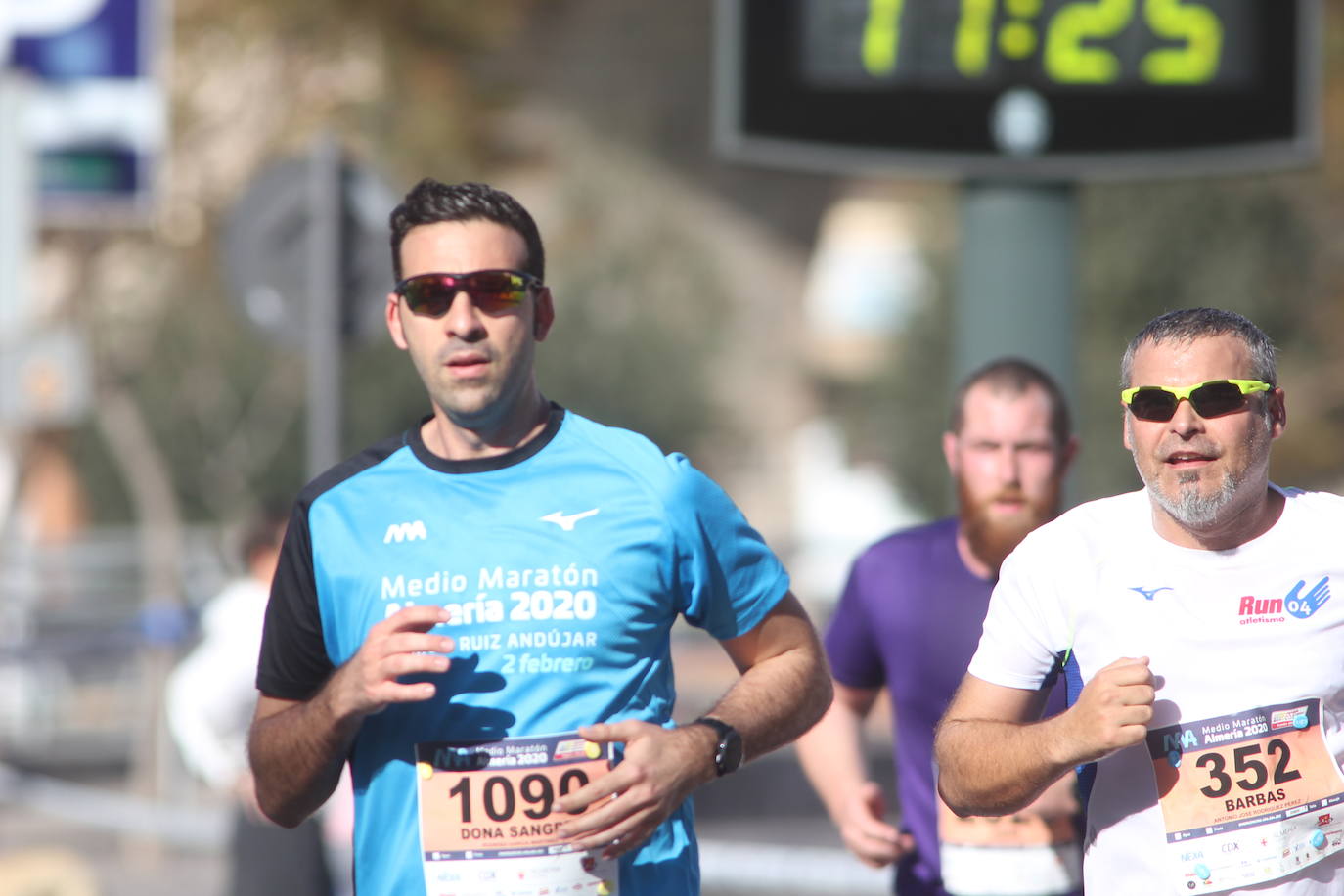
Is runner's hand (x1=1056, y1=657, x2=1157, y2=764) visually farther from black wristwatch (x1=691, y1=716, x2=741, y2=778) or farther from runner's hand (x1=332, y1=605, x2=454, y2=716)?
runner's hand (x1=332, y1=605, x2=454, y2=716)

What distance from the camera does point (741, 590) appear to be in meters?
3.44

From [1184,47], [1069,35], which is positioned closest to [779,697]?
[1069,35]

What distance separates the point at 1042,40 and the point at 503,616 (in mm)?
3459

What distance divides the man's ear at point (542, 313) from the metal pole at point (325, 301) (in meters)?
4.24

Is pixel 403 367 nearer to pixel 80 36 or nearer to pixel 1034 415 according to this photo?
pixel 80 36

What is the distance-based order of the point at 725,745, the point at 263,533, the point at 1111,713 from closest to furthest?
the point at 1111,713 → the point at 725,745 → the point at 263,533

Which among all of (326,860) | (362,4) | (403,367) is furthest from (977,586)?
(403,367)

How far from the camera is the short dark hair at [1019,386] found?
463 centimetres

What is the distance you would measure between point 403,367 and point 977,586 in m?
21.8

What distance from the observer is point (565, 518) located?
3355 millimetres

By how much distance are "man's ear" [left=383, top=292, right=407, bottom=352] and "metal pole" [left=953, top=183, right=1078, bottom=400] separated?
10.7 ft

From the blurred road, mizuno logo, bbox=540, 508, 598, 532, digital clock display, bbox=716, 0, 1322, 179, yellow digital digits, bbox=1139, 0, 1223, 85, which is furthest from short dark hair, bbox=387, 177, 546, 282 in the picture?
the blurred road

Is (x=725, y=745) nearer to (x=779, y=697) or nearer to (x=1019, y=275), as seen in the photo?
(x=779, y=697)

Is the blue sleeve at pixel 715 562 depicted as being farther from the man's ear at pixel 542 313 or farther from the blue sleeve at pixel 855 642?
the blue sleeve at pixel 855 642
